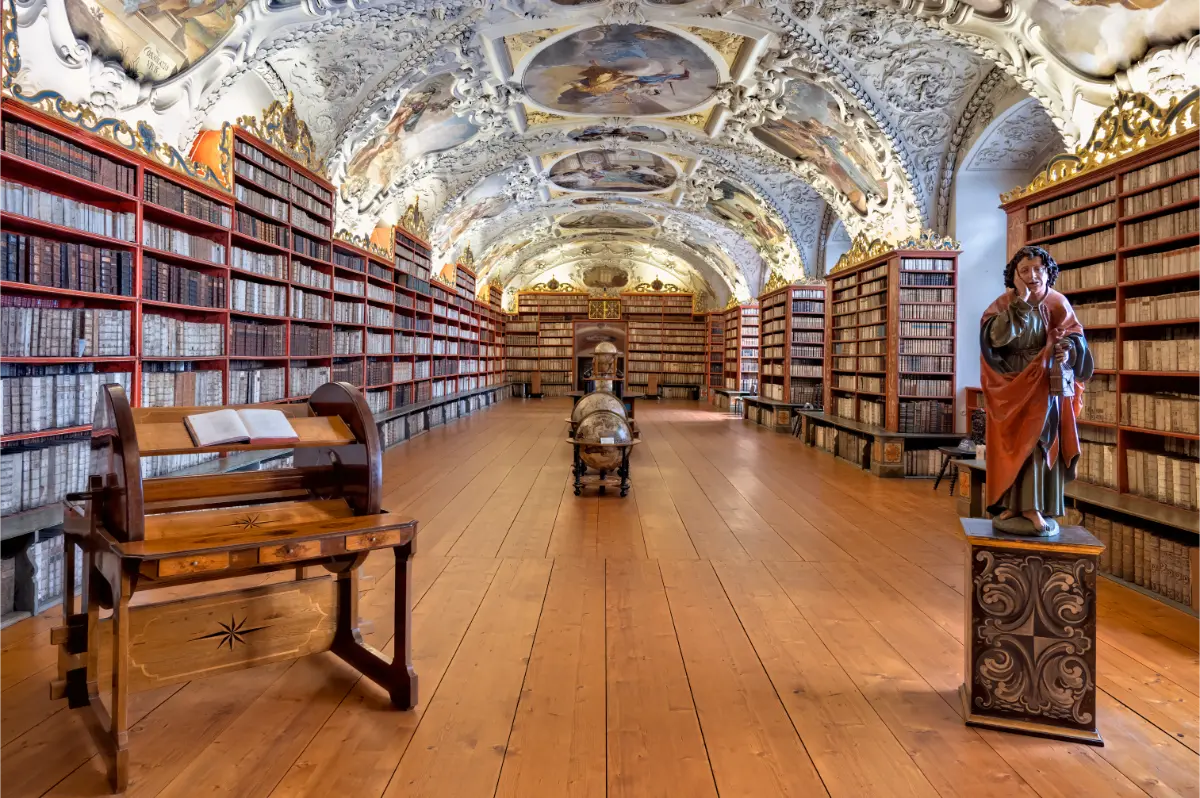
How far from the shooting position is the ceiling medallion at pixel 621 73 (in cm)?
874

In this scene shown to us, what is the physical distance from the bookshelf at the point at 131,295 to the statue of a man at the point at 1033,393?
4.99 m

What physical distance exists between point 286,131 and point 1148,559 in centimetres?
931

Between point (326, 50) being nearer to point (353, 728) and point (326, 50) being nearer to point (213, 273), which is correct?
point (213, 273)

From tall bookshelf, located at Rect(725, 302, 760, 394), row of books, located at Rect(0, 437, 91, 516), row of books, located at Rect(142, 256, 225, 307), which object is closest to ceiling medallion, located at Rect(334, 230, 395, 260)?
row of books, located at Rect(142, 256, 225, 307)

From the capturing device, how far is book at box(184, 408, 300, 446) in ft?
8.53

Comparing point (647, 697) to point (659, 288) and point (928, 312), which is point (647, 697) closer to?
point (928, 312)

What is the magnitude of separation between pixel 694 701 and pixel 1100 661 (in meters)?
2.20

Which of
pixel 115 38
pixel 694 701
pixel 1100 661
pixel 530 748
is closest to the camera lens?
pixel 530 748

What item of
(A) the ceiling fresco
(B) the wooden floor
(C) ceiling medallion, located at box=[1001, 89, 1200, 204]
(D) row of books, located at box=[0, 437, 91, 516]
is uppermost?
(A) the ceiling fresco

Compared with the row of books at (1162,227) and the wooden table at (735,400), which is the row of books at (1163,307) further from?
the wooden table at (735,400)

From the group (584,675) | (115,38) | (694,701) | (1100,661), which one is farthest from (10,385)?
(1100,661)

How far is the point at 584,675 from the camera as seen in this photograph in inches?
117

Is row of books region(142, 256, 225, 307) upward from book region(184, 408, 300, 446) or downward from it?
upward

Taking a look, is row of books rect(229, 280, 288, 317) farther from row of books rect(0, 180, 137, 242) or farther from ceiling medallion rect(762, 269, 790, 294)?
ceiling medallion rect(762, 269, 790, 294)
